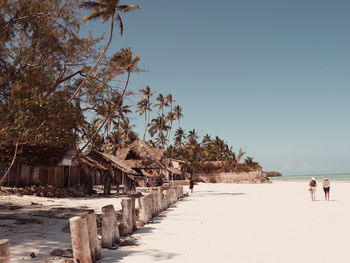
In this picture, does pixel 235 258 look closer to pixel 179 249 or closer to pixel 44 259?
pixel 179 249

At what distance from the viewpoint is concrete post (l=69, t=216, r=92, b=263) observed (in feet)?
16.3

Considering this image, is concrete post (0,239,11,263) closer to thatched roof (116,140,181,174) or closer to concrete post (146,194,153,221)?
concrete post (146,194,153,221)

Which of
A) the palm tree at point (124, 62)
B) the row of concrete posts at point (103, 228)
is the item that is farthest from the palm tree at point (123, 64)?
the row of concrete posts at point (103, 228)

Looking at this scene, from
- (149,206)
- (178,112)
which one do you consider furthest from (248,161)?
(149,206)

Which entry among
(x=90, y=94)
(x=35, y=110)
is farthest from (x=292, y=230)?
(x=90, y=94)

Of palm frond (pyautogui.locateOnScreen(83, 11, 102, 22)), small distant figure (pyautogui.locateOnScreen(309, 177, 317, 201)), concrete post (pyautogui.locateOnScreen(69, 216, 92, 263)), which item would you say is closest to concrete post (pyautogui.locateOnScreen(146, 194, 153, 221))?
concrete post (pyautogui.locateOnScreen(69, 216, 92, 263))

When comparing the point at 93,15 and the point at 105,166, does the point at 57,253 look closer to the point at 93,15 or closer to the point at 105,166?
the point at 105,166

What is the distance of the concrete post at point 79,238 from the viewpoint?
4957 mm

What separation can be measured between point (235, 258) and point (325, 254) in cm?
192

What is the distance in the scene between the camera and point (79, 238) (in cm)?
498

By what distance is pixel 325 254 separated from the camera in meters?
6.37

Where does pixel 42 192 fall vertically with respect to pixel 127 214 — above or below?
below

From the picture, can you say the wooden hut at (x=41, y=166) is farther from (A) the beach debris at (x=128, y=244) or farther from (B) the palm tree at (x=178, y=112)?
(B) the palm tree at (x=178, y=112)

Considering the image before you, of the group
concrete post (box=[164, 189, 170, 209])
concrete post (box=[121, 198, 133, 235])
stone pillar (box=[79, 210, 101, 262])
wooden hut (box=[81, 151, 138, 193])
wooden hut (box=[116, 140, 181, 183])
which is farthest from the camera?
wooden hut (box=[116, 140, 181, 183])
